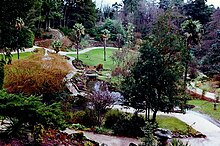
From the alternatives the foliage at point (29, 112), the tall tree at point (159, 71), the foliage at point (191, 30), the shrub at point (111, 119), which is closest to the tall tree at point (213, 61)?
the foliage at point (191, 30)

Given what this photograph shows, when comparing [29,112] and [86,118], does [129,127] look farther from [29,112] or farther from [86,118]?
[29,112]

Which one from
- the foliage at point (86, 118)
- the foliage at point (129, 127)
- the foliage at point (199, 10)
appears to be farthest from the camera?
Answer: the foliage at point (199, 10)

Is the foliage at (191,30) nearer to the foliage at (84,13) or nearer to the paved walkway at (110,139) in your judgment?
the paved walkway at (110,139)

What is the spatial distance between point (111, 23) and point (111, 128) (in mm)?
41191

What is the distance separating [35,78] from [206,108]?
1141 centimetres

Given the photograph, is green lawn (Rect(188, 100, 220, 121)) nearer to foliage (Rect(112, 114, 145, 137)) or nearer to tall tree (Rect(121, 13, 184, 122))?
tall tree (Rect(121, 13, 184, 122))

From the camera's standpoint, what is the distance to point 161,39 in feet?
48.9

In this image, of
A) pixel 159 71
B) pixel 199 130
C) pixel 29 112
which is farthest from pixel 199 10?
pixel 29 112

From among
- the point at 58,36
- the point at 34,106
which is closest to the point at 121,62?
the point at 58,36

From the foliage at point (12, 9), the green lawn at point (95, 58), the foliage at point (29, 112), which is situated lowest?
the green lawn at point (95, 58)

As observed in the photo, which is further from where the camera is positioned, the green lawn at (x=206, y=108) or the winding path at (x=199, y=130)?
the green lawn at (x=206, y=108)

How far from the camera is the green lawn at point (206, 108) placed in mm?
20138

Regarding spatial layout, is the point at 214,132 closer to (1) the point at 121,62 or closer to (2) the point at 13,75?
(2) the point at 13,75

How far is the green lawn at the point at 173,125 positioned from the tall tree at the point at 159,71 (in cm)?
123
